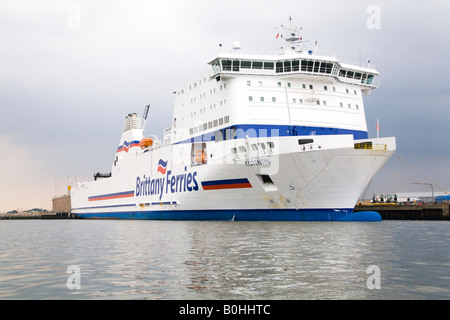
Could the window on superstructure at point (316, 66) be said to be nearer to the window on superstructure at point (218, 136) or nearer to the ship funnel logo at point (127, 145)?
the window on superstructure at point (218, 136)

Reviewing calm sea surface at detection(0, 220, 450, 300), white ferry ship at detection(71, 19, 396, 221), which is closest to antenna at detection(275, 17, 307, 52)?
white ferry ship at detection(71, 19, 396, 221)

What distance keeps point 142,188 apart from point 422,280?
3006 centimetres

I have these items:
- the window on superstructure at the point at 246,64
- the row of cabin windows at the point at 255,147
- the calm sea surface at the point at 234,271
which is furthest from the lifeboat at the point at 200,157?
the calm sea surface at the point at 234,271

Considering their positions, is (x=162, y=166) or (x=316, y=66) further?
(x=162, y=166)

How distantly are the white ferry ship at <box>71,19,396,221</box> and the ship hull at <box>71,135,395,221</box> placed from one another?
0.05 meters

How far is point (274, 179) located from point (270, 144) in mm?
1719

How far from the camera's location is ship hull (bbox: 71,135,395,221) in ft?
70.8

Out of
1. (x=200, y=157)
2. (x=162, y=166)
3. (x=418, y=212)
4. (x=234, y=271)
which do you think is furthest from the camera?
(x=418, y=212)

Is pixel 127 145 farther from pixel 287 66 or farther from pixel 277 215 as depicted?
pixel 277 215

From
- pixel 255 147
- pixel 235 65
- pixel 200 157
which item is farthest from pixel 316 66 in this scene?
pixel 200 157

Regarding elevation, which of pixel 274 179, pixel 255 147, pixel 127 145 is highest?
pixel 127 145

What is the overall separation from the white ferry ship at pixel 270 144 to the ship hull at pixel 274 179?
49 mm

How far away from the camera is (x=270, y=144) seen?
2300cm

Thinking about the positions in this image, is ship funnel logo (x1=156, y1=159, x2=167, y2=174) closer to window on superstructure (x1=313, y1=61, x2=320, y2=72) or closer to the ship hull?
the ship hull
